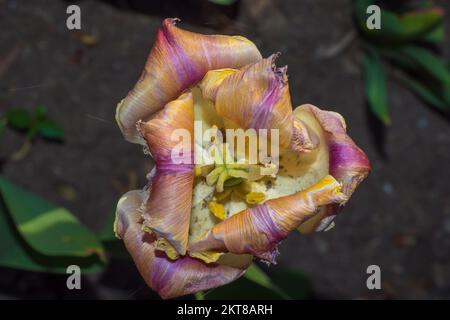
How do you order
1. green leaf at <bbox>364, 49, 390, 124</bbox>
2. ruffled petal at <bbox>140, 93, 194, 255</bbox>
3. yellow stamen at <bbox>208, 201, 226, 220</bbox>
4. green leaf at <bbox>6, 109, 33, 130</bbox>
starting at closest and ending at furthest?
1. ruffled petal at <bbox>140, 93, 194, 255</bbox>
2. yellow stamen at <bbox>208, 201, 226, 220</bbox>
3. green leaf at <bbox>6, 109, 33, 130</bbox>
4. green leaf at <bbox>364, 49, 390, 124</bbox>

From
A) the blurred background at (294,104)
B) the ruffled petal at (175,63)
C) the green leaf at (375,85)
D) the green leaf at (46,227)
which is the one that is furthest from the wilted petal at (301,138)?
Answer: the green leaf at (375,85)

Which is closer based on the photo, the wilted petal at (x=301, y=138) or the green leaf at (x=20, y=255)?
the wilted petal at (x=301, y=138)

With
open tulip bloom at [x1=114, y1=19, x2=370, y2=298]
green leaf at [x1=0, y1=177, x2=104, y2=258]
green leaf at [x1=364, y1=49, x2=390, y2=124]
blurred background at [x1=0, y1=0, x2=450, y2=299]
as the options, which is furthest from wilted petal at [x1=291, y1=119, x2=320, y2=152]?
green leaf at [x1=364, y1=49, x2=390, y2=124]

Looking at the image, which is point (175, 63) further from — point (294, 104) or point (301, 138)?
point (294, 104)

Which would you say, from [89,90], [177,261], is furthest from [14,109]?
[177,261]

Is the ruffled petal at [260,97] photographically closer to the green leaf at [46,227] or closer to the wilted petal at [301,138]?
the wilted petal at [301,138]

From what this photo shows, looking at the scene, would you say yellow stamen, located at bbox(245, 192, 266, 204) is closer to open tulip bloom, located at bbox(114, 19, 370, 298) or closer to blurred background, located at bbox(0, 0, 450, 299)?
open tulip bloom, located at bbox(114, 19, 370, 298)
